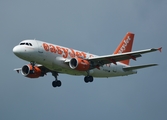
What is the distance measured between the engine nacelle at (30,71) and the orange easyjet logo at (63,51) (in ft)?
14.7

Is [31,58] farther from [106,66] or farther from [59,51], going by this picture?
[106,66]

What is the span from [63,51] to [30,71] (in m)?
5.47

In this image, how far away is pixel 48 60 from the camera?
65438 mm

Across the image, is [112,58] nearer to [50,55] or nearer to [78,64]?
[78,64]

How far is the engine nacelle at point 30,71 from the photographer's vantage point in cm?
6906

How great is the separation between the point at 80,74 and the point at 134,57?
8.29 metres

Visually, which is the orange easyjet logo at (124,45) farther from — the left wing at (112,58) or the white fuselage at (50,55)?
the left wing at (112,58)

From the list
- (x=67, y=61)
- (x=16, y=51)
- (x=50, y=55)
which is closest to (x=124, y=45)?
(x=67, y=61)

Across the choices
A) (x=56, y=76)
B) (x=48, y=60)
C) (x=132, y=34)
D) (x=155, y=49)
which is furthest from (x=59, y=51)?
(x=132, y=34)

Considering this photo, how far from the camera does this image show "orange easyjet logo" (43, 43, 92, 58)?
6594 centimetres

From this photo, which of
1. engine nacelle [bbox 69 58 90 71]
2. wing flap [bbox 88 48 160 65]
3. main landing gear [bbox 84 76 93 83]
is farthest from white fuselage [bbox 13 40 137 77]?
wing flap [bbox 88 48 160 65]

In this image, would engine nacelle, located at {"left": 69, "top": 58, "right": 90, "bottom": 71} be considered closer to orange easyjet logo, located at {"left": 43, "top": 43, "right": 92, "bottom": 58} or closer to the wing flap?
orange easyjet logo, located at {"left": 43, "top": 43, "right": 92, "bottom": 58}

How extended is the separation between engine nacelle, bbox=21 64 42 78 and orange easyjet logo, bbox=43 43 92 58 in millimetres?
4476

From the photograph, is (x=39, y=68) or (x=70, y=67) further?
(x=39, y=68)
